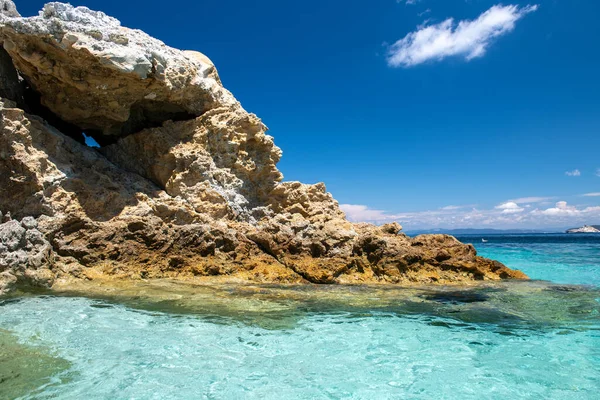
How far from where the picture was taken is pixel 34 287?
8789 millimetres

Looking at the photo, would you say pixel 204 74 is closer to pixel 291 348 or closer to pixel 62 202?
pixel 62 202

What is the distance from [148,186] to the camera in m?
12.7

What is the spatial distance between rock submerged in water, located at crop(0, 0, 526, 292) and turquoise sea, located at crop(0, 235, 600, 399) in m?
1.95

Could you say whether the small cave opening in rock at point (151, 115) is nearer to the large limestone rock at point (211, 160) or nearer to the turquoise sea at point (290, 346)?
the large limestone rock at point (211, 160)

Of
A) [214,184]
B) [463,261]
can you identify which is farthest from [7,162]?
[463,261]

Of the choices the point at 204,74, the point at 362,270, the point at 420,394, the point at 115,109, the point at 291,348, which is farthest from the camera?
the point at 204,74

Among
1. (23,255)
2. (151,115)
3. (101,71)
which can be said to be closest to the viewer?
(23,255)

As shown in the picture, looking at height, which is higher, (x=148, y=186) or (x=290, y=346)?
(x=148, y=186)

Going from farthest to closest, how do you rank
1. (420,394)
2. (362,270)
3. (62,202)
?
(362,270)
(62,202)
(420,394)

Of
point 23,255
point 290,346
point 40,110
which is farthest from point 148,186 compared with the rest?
point 290,346

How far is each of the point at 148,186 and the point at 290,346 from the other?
340 inches

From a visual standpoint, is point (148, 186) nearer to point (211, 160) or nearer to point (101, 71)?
point (211, 160)

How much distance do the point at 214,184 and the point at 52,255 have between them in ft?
16.0

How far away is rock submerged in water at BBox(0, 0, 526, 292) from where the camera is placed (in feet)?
33.5
